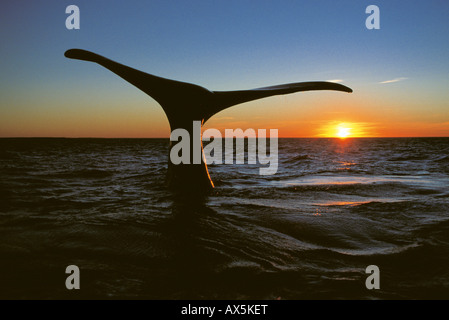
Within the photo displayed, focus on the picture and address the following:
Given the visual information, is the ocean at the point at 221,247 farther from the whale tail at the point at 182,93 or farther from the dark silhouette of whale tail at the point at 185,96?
the whale tail at the point at 182,93

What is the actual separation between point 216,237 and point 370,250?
1.61 meters

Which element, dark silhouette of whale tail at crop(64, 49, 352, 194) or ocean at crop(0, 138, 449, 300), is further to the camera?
dark silhouette of whale tail at crop(64, 49, 352, 194)

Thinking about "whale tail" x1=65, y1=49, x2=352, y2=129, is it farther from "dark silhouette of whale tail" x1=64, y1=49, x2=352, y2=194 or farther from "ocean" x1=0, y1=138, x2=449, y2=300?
"ocean" x1=0, y1=138, x2=449, y2=300

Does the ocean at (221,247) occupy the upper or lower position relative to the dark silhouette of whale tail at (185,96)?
lower

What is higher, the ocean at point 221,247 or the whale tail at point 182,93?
the whale tail at point 182,93

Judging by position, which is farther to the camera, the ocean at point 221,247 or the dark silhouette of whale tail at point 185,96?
the dark silhouette of whale tail at point 185,96

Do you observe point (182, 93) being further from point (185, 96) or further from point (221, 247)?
point (221, 247)

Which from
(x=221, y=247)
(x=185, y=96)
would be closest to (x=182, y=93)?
(x=185, y=96)

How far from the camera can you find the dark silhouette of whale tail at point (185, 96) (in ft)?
15.6

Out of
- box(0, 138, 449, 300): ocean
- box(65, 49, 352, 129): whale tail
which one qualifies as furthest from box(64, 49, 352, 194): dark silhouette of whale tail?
box(0, 138, 449, 300): ocean

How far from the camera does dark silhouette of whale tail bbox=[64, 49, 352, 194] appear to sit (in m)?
4.76

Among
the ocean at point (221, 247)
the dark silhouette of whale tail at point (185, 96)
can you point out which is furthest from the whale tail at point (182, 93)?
the ocean at point (221, 247)
